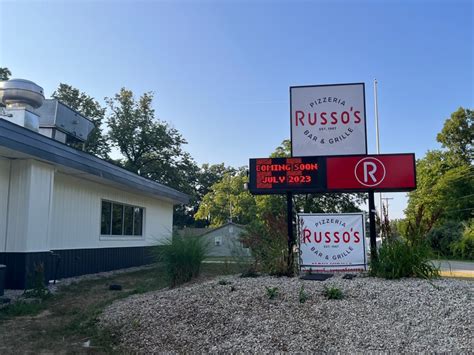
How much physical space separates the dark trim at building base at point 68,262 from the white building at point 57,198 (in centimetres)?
2

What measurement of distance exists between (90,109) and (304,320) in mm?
33129

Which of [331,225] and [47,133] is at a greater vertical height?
[47,133]

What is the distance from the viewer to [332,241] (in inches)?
356

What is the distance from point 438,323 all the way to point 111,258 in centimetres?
1154

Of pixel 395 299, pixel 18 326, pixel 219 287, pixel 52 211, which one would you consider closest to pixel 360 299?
pixel 395 299

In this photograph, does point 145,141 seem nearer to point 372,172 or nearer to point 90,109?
point 90,109

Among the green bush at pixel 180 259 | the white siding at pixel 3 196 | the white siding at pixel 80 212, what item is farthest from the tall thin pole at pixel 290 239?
the white siding at pixel 3 196

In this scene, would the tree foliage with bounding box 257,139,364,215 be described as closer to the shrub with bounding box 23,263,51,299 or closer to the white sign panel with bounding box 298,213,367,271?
the white sign panel with bounding box 298,213,367,271

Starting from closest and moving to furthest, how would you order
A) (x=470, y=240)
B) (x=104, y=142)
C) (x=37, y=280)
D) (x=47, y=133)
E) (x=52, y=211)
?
1. (x=37, y=280)
2. (x=52, y=211)
3. (x=47, y=133)
4. (x=470, y=240)
5. (x=104, y=142)

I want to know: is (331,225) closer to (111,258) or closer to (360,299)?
(360,299)

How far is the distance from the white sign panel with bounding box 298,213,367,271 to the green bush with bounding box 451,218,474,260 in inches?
791

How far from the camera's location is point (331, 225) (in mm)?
9070

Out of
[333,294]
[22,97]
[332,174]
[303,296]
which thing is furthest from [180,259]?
[22,97]

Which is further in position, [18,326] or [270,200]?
[270,200]
